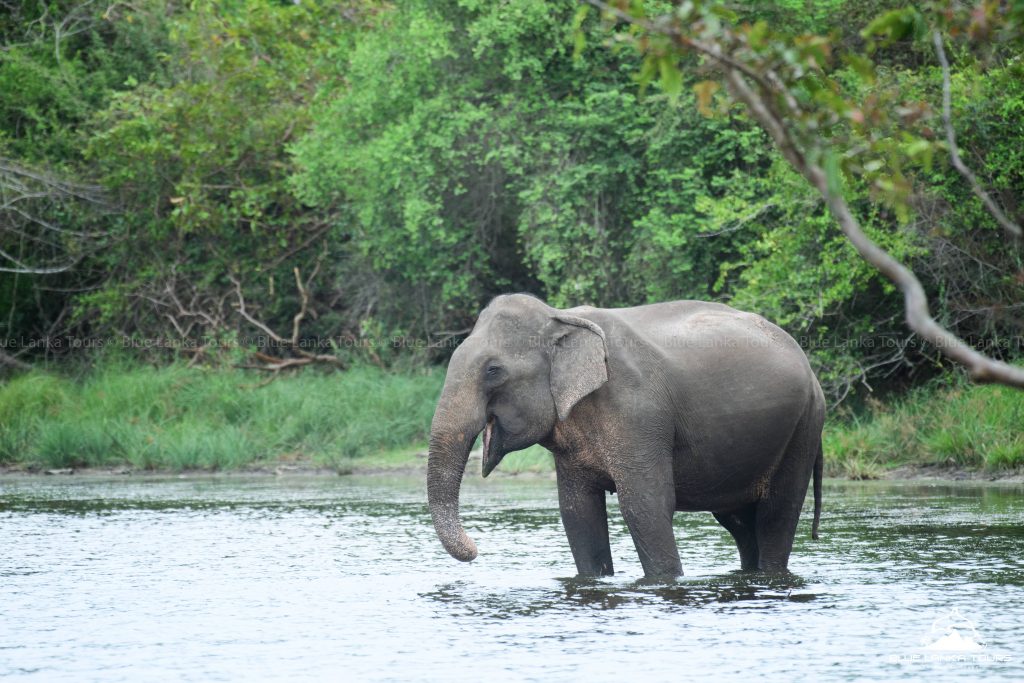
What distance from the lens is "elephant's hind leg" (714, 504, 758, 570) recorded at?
33.5 ft

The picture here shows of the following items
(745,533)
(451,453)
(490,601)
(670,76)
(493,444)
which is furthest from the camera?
(745,533)

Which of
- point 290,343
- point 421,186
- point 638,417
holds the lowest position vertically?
point 290,343

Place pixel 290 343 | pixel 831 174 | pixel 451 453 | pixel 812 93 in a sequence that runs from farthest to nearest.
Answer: pixel 290 343 → pixel 451 453 → pixel 812 93 → pixel 831 174

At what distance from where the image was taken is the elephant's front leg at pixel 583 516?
9.44 meters

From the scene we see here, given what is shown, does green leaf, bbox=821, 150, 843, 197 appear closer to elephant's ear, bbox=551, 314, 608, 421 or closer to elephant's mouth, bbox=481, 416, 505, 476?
elephant's ear, bbox=551, 314, 608, 421

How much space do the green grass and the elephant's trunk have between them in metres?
9.24

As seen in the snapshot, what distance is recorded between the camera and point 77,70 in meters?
26.9

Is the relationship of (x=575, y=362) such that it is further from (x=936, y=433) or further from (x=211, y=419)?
(x=211, y=419)

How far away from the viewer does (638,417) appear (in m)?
9.11

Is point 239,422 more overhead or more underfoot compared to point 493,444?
more underfoot

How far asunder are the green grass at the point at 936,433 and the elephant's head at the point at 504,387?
878 centimetres

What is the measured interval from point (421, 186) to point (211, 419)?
185 inches

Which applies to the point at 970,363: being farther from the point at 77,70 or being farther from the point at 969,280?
the point at 77,70

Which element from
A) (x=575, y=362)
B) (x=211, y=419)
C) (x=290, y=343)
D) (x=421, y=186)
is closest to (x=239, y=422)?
(x=211, y=419)
